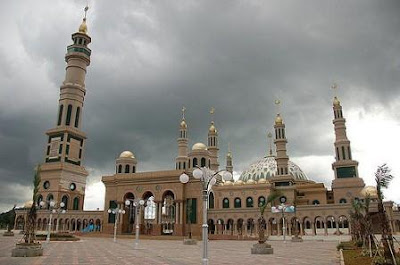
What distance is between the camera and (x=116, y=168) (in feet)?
207

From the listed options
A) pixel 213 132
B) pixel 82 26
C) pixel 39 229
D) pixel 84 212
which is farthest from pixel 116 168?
pixel 82 26

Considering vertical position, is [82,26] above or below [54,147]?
above

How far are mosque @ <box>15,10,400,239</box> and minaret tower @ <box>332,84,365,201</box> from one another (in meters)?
0.16

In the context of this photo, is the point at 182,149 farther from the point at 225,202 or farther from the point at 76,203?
the point at 76,203

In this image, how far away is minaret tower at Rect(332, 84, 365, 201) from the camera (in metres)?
58.2

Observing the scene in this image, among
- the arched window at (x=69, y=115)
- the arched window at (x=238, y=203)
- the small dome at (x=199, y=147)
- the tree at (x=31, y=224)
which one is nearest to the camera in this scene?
the tree at (x=31, y=224)

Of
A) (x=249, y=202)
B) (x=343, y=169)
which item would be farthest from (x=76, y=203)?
(x=343, y=169)

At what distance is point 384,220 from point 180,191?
129 feet

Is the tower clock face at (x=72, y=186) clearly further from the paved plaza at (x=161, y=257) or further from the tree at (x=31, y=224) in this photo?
the tree at (x=31, y=224)

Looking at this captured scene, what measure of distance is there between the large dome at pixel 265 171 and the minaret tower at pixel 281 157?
9942mm

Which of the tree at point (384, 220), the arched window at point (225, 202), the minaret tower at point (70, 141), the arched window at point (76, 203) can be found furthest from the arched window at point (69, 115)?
the tree at point (384, 220)

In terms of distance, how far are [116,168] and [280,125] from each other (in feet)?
107

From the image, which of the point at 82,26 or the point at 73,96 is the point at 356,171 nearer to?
the point at 73,96

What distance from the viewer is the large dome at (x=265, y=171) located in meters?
76.6
